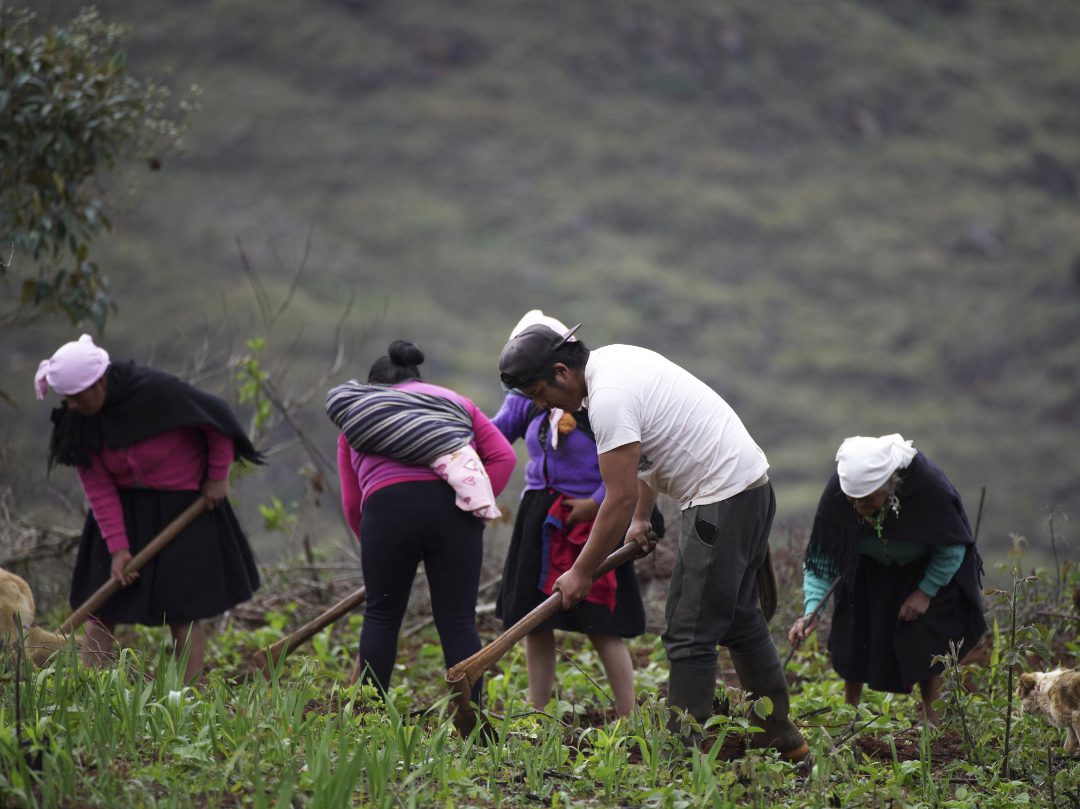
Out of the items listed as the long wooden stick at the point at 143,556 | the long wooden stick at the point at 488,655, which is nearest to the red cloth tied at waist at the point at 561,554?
the long wooden stick at the point at 488,655

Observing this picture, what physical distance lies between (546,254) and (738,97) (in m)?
11.0

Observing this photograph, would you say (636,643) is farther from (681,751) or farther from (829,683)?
(681,751)

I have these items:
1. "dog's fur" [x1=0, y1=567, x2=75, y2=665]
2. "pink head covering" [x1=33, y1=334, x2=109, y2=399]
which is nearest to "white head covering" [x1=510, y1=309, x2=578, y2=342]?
"pink head covering" [x1=33, y1=334, x2=109, y2=399]

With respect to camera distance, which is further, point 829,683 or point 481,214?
point 481,214

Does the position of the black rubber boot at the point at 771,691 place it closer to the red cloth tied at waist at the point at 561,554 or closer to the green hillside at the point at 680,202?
the red cloth tied at waist at the point at 561,554

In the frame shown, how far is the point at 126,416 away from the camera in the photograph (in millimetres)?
5207

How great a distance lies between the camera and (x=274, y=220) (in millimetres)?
33531

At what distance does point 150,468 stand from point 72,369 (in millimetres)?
567

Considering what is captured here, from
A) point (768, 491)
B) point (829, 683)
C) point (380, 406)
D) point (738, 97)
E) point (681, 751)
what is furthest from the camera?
point (738, 97)

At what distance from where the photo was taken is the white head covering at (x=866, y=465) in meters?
4.43

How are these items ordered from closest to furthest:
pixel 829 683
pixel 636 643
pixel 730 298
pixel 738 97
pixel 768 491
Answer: pixel 768 491 → pixel 829 683 → pixel 636 643 → pixel 730 298 → pixel 738 97

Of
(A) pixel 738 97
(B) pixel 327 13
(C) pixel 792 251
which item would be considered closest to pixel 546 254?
(C) pixel 792 251

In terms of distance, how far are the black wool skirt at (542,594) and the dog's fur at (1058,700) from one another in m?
1.48

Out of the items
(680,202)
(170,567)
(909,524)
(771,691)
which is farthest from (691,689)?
(680,202)
